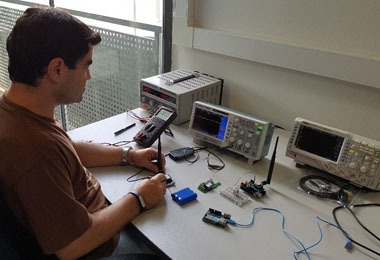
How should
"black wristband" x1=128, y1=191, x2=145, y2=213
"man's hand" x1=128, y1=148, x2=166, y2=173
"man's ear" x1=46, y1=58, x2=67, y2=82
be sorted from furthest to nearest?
"man's hand" x1=128, y1=148, x2=166, y2=173, "black wristband" x1=128, y1=191, x2=145, y2=213, "man's ear" x1=46, y1=58, x2=67, y2=82

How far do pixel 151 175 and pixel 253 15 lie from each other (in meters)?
1.03

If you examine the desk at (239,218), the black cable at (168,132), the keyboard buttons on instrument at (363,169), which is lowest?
the desk at (239,218)

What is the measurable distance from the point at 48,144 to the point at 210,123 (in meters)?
0.79

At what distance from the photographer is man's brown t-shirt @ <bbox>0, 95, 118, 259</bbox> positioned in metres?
0.79

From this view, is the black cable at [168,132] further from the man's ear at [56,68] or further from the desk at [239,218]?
the man's ear at [56,68]

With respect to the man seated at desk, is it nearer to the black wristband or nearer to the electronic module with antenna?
the black wristband

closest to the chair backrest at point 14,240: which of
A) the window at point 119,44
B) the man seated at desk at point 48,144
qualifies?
the man seated at desk at point 48,144

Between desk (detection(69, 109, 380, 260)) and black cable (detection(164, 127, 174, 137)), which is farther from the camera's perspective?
black cable (detection(164, 127, 174, 137))

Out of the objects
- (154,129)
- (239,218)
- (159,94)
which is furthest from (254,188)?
(159,94)

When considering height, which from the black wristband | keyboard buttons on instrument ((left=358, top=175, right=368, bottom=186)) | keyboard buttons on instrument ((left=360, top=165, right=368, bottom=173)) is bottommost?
the black wristband

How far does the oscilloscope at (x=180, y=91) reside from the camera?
165cm

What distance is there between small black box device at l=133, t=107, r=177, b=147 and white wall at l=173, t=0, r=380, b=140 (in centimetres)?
57

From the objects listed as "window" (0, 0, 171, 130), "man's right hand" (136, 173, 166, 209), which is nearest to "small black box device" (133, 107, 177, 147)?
"man's right hand" (136, 173, 166, 209)

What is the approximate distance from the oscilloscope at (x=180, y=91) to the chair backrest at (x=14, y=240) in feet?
Answer: 3.20
